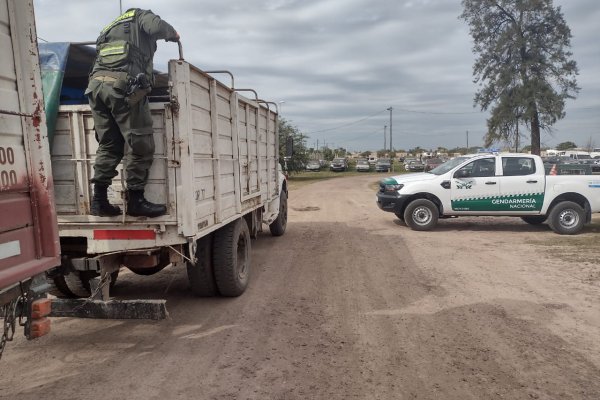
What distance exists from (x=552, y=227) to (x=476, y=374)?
7917mm

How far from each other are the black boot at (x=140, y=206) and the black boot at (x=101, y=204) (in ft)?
0.63

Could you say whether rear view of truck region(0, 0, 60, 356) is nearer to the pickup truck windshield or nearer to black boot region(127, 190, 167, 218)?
black boot region(127, 190, 167, 218)

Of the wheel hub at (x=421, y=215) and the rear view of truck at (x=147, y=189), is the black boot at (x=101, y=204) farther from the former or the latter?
the wheel hub at (x=421, y=215)

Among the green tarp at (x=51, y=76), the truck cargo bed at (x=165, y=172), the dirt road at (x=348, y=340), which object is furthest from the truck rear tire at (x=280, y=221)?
the green tarp at (x=51, y=76)

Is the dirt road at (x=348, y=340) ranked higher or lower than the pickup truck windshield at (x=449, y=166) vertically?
lower

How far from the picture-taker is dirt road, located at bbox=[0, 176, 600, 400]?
353 cm

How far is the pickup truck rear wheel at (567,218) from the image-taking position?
401 inches

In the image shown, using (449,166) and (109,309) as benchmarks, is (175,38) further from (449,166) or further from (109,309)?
(449,166)

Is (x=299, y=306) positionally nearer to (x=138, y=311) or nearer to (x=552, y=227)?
(x=138, y=311)

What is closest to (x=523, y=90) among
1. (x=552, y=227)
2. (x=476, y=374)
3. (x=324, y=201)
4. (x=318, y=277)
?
(x=324, y=201)

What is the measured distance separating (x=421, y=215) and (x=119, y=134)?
26.5 ft

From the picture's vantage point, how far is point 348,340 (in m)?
4.43

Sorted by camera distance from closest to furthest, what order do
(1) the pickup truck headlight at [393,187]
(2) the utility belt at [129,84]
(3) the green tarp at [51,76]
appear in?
(2) the utility belt at [129,84]
(3) the green tarp at [51,76]
(1) the pickup truck headlight at [393,187]

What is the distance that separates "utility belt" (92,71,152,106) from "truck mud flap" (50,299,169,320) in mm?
1809
